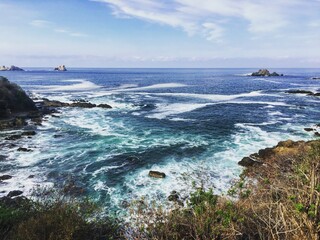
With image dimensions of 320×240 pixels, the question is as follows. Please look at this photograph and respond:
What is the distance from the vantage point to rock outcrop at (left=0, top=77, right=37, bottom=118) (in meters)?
47.0

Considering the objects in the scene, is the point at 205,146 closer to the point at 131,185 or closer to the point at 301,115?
the point at 131,185

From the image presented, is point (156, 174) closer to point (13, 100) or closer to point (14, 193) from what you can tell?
point (14, 193)

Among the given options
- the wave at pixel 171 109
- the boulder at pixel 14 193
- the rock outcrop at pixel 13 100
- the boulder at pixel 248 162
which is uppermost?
the rock outcrop at pixel 13 100

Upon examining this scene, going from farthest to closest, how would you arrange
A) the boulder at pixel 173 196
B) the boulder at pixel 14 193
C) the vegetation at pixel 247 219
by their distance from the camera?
the boulder at pixel 14 193
the boulder at pixel 173 196
the vegetation at pixel 247 219

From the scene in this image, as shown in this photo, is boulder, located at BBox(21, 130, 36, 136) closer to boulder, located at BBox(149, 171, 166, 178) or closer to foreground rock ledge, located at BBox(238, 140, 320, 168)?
boulder, located at BBox(149, 171, 166, 178)

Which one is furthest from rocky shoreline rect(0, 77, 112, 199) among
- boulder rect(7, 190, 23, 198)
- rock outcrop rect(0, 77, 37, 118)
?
boulder rect(7, 190, 23, 198)

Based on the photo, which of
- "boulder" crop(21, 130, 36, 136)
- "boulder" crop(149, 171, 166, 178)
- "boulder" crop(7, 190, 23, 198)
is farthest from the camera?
"boulder" crop(21, 130, 36, 136)

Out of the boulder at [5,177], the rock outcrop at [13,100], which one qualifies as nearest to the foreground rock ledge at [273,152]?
the boulder at [5,177]

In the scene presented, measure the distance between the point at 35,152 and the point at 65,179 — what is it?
8492 mm

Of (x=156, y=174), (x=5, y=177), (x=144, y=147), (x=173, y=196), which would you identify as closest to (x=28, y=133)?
(x=5, y=177)

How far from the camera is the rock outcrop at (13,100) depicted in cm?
4703

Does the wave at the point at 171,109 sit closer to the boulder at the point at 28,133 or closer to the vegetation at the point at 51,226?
the boulder at the point at 28,133

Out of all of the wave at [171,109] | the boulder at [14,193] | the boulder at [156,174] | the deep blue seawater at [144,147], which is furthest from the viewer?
the wave at [171,109]

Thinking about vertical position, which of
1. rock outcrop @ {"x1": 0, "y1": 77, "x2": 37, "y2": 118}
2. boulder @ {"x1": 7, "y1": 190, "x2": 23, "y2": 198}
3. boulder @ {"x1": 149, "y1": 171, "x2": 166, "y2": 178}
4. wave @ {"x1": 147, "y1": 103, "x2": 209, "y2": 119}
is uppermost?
rock outcrop @ {"x1": 0, "y1": 77, "x2": 37, "y2": 118}
